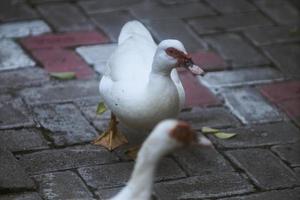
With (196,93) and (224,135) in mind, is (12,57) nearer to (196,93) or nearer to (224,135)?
(196,93)

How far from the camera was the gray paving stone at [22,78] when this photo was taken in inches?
198

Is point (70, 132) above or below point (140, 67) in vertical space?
below

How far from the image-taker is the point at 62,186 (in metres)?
4.01

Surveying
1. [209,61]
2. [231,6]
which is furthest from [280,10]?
[209,61]

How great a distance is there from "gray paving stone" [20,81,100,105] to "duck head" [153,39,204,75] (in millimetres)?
1033

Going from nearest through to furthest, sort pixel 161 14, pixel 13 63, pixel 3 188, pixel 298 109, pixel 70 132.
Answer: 1. pixel 3 188
2. pixel 70 132
3. pixel 298 109
4. pixel 13 63
5. pixel 161 14

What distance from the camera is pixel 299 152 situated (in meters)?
4.46

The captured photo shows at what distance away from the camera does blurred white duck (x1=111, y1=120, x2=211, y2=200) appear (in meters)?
2.90

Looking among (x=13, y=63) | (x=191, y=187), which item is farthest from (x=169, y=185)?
(x=13, y=63)

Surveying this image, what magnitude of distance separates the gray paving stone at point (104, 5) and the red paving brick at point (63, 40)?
415mm

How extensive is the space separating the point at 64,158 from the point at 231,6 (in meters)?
2.55

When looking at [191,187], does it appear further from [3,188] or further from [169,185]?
[3,188]

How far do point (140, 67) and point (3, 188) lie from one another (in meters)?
0.95

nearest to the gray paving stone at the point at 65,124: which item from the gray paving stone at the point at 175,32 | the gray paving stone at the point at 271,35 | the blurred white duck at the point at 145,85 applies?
the blurred white duck at the point at 145,85
